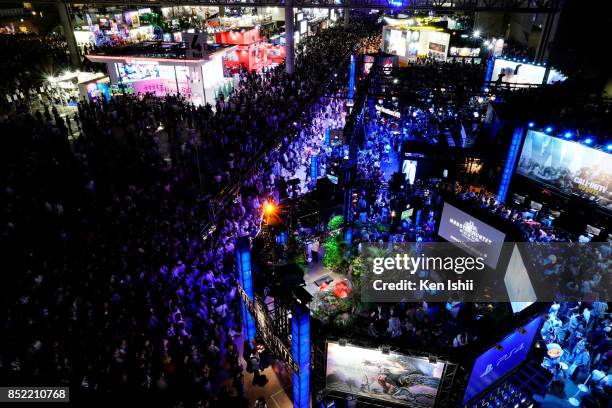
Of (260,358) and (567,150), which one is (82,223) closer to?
(260,358)

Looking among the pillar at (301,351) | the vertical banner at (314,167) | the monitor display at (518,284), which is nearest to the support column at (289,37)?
the vertical banner at (314,167)

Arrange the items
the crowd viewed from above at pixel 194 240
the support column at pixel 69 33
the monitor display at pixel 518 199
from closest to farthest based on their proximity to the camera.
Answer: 1. the crowd viewed from above at pixel 194 240
2. the monitor display at pixel 518 199
3. the support column at pixel 69 33

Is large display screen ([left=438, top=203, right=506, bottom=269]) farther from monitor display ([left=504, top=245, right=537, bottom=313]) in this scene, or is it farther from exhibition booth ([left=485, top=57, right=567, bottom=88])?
exhibition booth ([left=485, top=57, right=567, bottom=88])

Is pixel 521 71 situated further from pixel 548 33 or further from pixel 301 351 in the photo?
pixel 301 351

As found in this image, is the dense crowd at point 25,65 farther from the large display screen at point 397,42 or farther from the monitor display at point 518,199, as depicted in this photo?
the large display screen at point 397,42

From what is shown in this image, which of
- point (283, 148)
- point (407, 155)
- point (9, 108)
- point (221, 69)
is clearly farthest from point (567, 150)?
point (9, 108)

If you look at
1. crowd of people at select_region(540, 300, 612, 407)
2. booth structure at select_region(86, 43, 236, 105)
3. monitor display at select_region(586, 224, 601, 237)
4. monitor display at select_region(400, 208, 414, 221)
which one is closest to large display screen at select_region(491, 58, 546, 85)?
monitor display at select_region(586, 224, 601, 237)
